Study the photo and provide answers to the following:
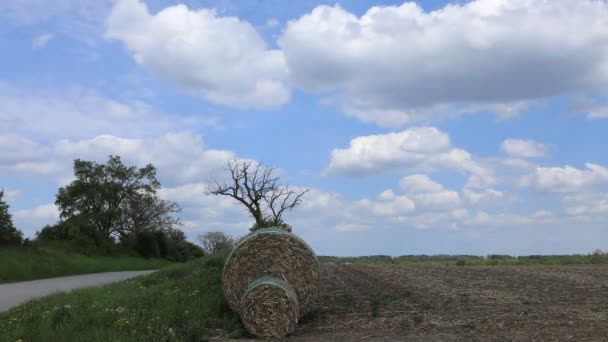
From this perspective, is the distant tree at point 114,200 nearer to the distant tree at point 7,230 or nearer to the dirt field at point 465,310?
the distant tree at point 7,230

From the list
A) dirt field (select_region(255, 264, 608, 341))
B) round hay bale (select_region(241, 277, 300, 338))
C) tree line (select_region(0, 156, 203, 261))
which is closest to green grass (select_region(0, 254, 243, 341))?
round hay bale (select_region(241, 277, 300, 338))

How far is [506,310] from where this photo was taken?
33.6 feet

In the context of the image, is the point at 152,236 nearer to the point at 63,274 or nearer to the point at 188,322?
the point at 63,274

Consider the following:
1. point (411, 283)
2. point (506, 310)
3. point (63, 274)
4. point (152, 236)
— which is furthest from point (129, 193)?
point (506, 310)

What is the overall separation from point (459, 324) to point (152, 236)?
185 feet

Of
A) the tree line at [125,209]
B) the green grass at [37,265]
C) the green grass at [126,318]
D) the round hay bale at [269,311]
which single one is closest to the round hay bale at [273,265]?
the green grass at [126,318]

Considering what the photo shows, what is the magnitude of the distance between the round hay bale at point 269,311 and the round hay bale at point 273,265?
4.03 ft

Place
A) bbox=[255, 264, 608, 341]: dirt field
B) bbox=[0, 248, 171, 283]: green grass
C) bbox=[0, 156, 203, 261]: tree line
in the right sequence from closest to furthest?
bbox=[255, 264, 608, 341]: dirt field < bbox=[0, 248, 171, 283]: green grass < bbox=[0, 156, 203, 261]: tree line

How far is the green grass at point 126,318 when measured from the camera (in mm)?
8383

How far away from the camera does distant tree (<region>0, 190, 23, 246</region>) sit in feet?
107

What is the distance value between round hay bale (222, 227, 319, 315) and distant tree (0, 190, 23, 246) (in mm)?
25052

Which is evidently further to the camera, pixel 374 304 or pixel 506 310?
pixel 374 304

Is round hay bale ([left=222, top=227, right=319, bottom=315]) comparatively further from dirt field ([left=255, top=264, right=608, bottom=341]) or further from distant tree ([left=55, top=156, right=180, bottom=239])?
distant tree ([left=55, top=156, right=180, bottom=239])

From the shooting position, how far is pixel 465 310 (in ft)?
34.4
